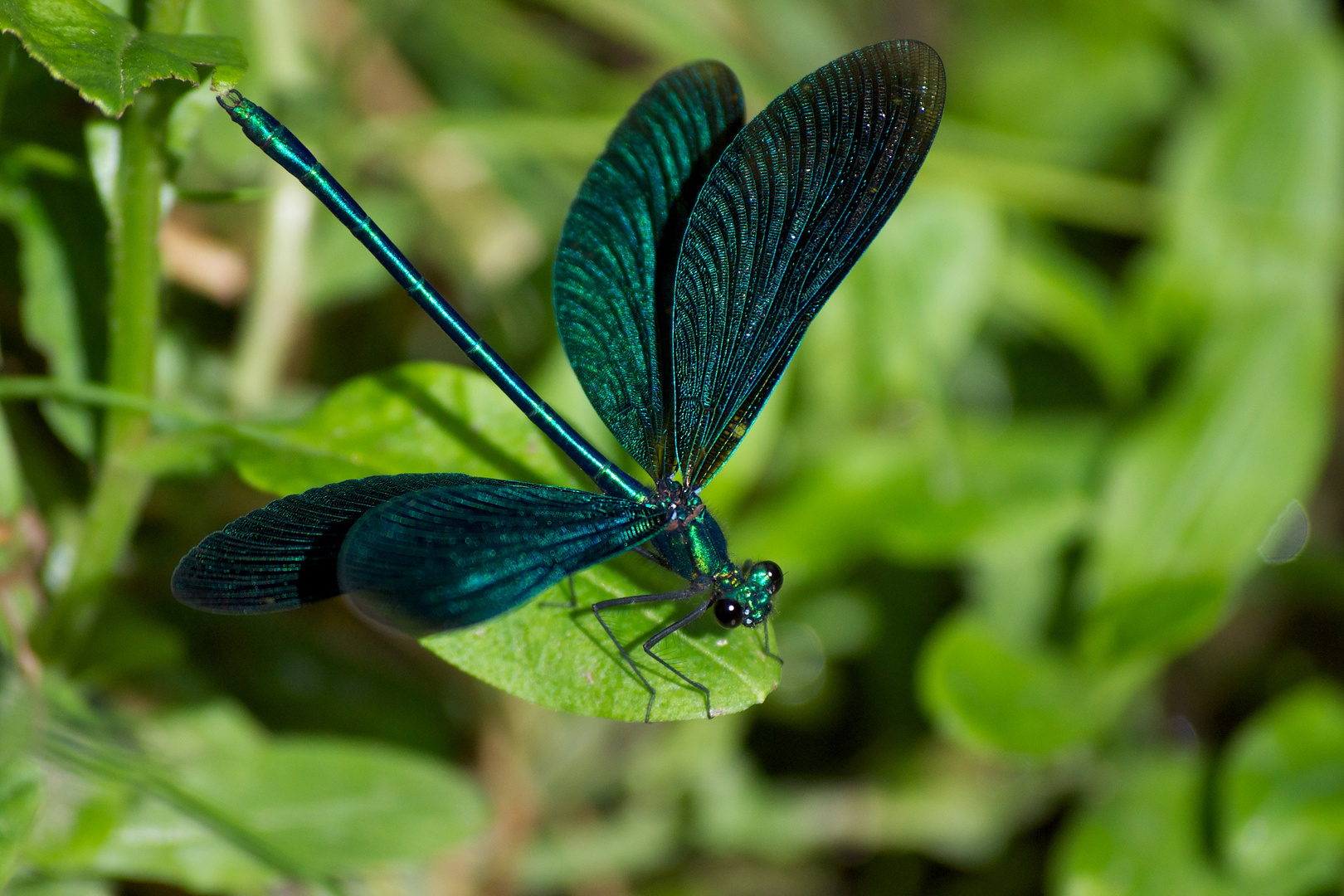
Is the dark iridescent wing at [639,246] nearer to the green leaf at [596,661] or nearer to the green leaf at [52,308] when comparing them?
the green leaf at [596,661]

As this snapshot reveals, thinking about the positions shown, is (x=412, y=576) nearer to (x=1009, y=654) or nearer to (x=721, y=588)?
(x=721, y=588)

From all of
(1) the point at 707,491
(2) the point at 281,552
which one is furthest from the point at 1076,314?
(2) the point at 281,552

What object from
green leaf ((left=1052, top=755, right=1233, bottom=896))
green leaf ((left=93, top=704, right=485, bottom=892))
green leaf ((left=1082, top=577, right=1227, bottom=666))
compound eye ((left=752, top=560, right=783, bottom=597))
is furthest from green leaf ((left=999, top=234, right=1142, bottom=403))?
green leaf ((left=93, top=704, right=485, bottom=892))

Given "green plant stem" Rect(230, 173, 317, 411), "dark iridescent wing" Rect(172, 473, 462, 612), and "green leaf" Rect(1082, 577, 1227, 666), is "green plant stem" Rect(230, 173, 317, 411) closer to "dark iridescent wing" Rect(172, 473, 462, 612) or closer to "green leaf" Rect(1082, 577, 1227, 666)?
"dark iridescent wing" Rect(172, 473, 462, 612)

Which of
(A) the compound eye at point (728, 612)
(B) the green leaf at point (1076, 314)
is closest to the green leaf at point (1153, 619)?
(B) the green leaf at point (1076, 314)

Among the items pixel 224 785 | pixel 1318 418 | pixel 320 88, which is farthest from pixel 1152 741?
pixel 320 88

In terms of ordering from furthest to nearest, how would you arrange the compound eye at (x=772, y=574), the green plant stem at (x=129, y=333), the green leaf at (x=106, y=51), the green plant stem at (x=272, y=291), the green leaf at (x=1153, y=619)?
1. the green leaf at (x=1153, y=619)
2. the green plant stem at (x=272, y=291)
3. the compound eye at (x=772, y=574)
4. the green plant stem at (x=129, y=333)
5. the green leaf at (x=106, y=51)
